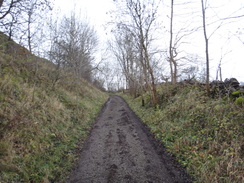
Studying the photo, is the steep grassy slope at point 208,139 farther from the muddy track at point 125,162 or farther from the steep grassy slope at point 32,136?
the steep grassy slope at point 32,136

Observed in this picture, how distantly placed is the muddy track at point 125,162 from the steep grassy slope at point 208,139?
42 centimetres

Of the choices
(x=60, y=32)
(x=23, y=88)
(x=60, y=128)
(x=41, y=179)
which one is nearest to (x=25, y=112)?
(x=60, y=128)

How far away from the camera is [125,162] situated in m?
3.91

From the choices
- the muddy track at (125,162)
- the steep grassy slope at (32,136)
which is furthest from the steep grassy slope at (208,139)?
the steep grassy slope at (32,136)

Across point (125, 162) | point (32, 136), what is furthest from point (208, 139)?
point (32, 136)

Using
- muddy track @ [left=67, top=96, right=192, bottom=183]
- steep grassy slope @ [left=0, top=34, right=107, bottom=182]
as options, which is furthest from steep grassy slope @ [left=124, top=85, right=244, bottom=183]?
steep grassy slope @ [left=0, top=34, right=107, bottom=182]

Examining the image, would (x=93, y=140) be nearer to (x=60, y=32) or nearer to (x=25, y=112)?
(x=25, y=112)

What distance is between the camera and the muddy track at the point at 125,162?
3270mm

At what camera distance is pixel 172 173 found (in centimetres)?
339

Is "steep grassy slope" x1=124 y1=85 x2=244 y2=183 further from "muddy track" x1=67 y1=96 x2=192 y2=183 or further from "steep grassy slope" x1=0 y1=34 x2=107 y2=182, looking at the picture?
"steep grassy slope" x1=0 y1=34 x2=107 y2=182

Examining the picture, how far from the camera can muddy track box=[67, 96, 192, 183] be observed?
3.27 metres

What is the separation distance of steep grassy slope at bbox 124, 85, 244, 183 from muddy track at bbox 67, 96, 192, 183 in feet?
1.37

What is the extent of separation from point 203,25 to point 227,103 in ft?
14.1

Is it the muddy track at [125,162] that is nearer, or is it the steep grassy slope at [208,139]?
the steep grassy slope at [208,139]
